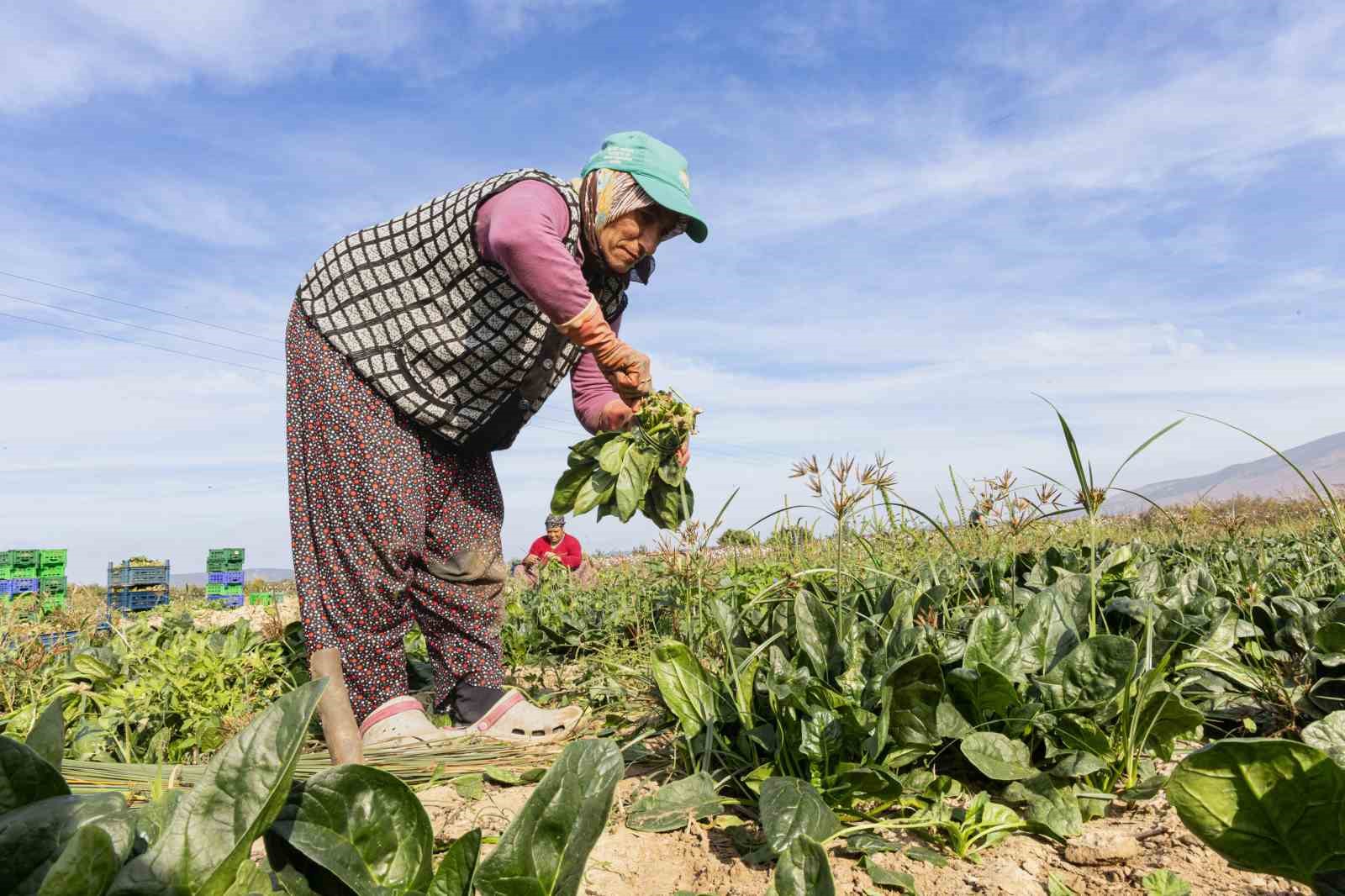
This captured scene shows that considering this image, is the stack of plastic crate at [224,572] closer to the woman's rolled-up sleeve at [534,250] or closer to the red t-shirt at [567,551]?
the red t-shirt at [567,551]

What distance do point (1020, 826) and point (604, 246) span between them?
2238 millimetres

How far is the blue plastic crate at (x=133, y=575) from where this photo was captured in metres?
12.2

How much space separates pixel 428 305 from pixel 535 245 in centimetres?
52

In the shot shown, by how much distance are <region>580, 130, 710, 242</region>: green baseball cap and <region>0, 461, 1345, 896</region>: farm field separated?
119 cm

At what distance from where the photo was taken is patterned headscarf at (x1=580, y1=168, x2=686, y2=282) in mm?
2953

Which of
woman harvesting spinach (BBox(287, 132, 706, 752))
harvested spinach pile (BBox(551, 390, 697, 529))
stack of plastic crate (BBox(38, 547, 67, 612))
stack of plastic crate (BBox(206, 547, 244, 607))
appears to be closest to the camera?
woman harvesting spinach (BBox(287, 132, 706, 752))

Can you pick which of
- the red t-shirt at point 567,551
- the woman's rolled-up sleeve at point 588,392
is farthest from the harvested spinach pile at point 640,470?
the red t-shirt at point 567,551

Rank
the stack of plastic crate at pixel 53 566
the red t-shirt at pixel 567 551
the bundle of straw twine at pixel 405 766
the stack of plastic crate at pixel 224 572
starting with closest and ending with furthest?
the bundle of straw twine at pixel 405 766 → the red t-shirt at pixel 567 551 → the stack of plastic crate at pixel 53 566 → the stack of plastic crate at pixel 224 572

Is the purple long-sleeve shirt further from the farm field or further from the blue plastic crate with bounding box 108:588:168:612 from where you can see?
the blue plastic crate with bounding box 108:588:168:612

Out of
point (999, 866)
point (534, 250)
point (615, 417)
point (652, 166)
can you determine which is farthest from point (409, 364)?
point (999, 866)

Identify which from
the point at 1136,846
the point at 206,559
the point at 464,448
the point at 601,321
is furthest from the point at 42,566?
the point at 1136,846

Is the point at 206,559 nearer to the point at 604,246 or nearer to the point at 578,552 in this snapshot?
the point at 578,552

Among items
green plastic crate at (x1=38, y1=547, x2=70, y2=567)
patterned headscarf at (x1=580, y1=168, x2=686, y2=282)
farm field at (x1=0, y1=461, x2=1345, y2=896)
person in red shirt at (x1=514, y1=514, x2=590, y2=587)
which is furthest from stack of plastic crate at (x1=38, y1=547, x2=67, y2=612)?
patterned headscarf at (x1=580, y1=168, x2=686, y2=282)

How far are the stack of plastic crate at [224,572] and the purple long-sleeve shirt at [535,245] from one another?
49.9 feet
